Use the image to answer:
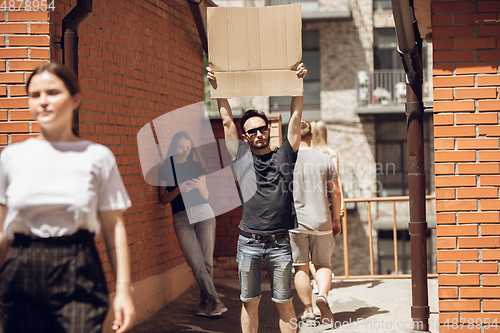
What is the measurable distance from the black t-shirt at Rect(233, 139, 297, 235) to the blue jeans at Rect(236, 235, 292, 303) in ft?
0.36

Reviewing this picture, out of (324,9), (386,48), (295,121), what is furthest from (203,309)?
(386,48)

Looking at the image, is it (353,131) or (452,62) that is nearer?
(452,62)

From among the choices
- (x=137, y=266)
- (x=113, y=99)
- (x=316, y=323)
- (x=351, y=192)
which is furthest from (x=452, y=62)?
(x=351, y=192)

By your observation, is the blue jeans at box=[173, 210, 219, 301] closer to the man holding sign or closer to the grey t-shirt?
the grey t-shirt

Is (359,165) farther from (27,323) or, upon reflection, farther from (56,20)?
(27,323)

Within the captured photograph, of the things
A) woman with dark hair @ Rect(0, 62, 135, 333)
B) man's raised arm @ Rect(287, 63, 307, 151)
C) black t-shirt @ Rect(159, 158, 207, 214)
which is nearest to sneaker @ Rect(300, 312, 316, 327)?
black t-shirt @ Rect(159, 158, 207, 214)

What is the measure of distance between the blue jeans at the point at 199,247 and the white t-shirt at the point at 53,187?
319 cm

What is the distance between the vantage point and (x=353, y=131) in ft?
61.3

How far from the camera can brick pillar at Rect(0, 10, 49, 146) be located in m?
3.57

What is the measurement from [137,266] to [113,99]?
167 cm

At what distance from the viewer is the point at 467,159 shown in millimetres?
3598

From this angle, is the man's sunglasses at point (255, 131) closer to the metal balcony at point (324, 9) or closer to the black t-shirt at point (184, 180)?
the black t-shirt at point (184, 180)

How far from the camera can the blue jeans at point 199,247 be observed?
5.18 meters

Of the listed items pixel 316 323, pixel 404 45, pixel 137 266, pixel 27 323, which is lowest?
pixel 316 323
